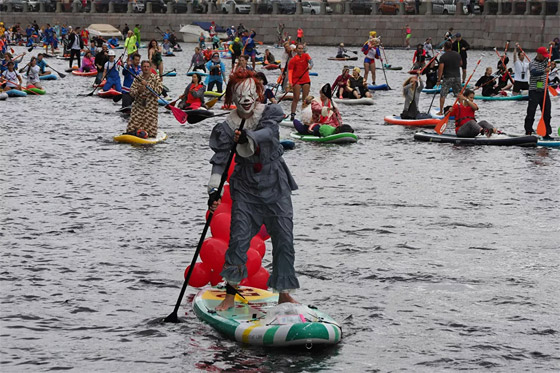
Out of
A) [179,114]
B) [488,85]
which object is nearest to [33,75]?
[488,85]

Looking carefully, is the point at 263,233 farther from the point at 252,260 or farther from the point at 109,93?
the point at 109,93

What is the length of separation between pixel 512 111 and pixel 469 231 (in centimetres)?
1655

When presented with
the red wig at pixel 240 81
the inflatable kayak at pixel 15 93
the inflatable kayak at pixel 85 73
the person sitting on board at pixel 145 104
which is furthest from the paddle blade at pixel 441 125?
the inflatable kayak at pixel 85 73

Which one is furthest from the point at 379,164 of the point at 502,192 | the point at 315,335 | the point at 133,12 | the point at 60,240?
the point at 133,12

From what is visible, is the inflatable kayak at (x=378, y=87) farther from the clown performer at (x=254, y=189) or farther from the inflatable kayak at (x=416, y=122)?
the clown performer at (x=254, y=189)

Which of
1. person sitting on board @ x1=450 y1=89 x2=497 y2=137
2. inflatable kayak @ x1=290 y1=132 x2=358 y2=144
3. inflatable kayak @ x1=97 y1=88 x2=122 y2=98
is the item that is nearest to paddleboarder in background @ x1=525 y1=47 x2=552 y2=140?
person sitting on board @ x1=450 y1=89 x2=497 y2=137

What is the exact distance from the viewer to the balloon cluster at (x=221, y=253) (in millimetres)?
8719

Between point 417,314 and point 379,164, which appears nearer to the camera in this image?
point 417,314

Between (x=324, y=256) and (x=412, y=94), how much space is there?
14.2m

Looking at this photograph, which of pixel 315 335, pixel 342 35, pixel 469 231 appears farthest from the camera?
pixel 342 35

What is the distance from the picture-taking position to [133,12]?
3410 inches

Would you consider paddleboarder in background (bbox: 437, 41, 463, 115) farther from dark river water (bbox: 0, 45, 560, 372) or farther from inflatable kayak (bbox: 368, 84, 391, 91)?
inflatable kayak (bbox: 368, 84, 391, 91)

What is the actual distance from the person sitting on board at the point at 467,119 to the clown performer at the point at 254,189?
1261 cm

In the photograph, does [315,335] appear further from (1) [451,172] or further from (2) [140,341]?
(1) [451,172]
